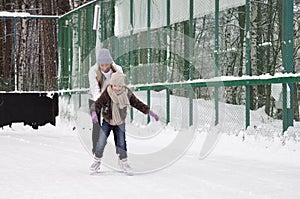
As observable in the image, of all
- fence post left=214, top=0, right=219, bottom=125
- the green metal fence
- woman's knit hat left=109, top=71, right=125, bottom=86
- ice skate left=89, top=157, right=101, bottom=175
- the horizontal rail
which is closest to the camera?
ice skate left=89, top=157, right=101, bottom=175

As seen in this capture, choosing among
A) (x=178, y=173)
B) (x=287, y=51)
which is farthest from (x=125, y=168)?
(x=287, y=51)

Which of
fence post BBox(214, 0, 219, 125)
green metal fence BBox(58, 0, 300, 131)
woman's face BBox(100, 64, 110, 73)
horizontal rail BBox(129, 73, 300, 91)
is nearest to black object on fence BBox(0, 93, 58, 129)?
green metal fence BBox(58, 0, 300, 131)

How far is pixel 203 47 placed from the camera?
11414 millimetres

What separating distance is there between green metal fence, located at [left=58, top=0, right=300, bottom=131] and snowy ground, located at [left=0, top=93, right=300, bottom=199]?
0.52 meters

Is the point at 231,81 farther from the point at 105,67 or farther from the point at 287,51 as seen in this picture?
the point at 105,67

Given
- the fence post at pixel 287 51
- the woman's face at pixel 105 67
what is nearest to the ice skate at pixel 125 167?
the woman's face at pixel 105 67

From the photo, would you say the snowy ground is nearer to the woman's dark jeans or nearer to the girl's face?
the woman's dark jeans

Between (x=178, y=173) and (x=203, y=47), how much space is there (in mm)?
4337

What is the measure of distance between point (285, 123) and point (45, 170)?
3398 millimetres

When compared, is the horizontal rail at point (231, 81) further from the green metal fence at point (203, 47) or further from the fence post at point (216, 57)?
the fence post at point (216, 57)

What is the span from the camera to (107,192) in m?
6.06

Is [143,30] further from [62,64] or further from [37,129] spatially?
[62,64]

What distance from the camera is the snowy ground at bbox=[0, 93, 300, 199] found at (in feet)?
19.8

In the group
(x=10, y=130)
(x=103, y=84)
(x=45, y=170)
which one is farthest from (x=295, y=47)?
(x=10, y=130)
